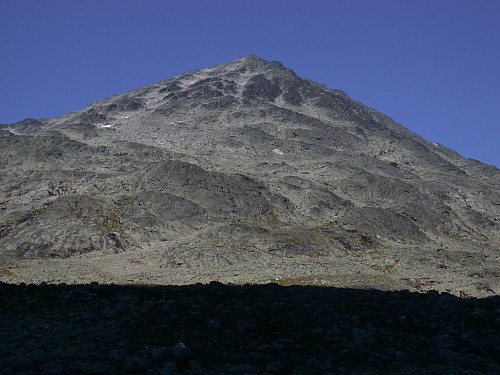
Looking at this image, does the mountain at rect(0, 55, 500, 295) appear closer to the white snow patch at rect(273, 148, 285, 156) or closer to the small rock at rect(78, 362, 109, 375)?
the white snow patch at rect(273, 148, 285, 156)

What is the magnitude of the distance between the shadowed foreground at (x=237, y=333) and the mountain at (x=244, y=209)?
773 inches

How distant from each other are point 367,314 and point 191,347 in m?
9.10

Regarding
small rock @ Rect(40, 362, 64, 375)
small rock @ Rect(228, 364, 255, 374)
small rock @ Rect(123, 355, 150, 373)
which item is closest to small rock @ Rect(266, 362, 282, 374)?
small rock @ Rect(228, 364, 255, 374)

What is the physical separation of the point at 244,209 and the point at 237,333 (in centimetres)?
7076

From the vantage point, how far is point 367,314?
63.7 ft

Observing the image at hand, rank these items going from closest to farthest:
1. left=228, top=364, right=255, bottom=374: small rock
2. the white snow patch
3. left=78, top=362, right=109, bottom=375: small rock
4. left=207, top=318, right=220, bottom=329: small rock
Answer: left=78, top=362, right=109, bottom=375: small rock < left=228, top=364, right=255, bottom=374: small rock < left=207, top=318, right=220, bottom=329: small rock < the white snow patch

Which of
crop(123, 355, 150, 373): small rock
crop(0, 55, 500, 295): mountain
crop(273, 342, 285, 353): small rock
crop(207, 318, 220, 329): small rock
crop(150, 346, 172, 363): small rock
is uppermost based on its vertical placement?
crop(0, 55, 500, 295): mountain

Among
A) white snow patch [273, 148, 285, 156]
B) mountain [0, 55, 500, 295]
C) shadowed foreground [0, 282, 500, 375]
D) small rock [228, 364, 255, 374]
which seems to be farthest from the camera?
white snow patch [273, 148, 285, 156]

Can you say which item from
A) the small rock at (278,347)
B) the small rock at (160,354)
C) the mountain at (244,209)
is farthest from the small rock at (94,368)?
the mountain at (244,209)

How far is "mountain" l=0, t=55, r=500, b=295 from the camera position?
55719 mm

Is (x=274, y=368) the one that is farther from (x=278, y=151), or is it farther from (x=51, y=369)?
(x=278, y=151)

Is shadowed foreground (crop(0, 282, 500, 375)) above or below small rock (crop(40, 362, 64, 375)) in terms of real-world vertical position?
above

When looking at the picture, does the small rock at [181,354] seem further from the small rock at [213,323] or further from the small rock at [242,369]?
the small rock at [213,323]

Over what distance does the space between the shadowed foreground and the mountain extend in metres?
19.6
